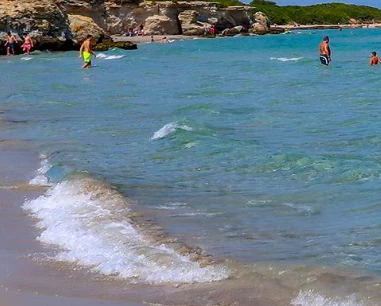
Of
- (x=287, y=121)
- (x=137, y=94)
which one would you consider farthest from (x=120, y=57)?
(x=287, y=121)

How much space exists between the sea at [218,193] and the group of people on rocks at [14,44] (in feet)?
89.5

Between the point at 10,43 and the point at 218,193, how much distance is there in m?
40.1

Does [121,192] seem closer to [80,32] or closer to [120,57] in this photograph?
[120,57]

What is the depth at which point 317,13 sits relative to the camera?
151875mm

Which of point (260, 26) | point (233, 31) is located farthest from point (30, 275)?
point (260, 26)

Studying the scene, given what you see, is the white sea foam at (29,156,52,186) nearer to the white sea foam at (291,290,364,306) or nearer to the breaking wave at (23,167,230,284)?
the breaking wave at (23,167,230,284)

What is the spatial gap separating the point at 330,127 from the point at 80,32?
137 feet

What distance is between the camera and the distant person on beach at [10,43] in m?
46.9

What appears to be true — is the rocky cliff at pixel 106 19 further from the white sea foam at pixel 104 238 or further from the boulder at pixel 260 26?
the white sea foam at pixel 104 238

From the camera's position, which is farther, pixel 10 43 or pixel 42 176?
pixel 10 43

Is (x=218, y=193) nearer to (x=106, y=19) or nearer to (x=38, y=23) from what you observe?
(x=38, y=23)

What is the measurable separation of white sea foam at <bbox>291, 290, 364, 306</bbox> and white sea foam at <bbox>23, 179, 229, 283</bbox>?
74 cm

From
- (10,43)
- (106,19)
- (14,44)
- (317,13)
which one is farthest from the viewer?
(317,13)

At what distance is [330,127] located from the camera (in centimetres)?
1423
